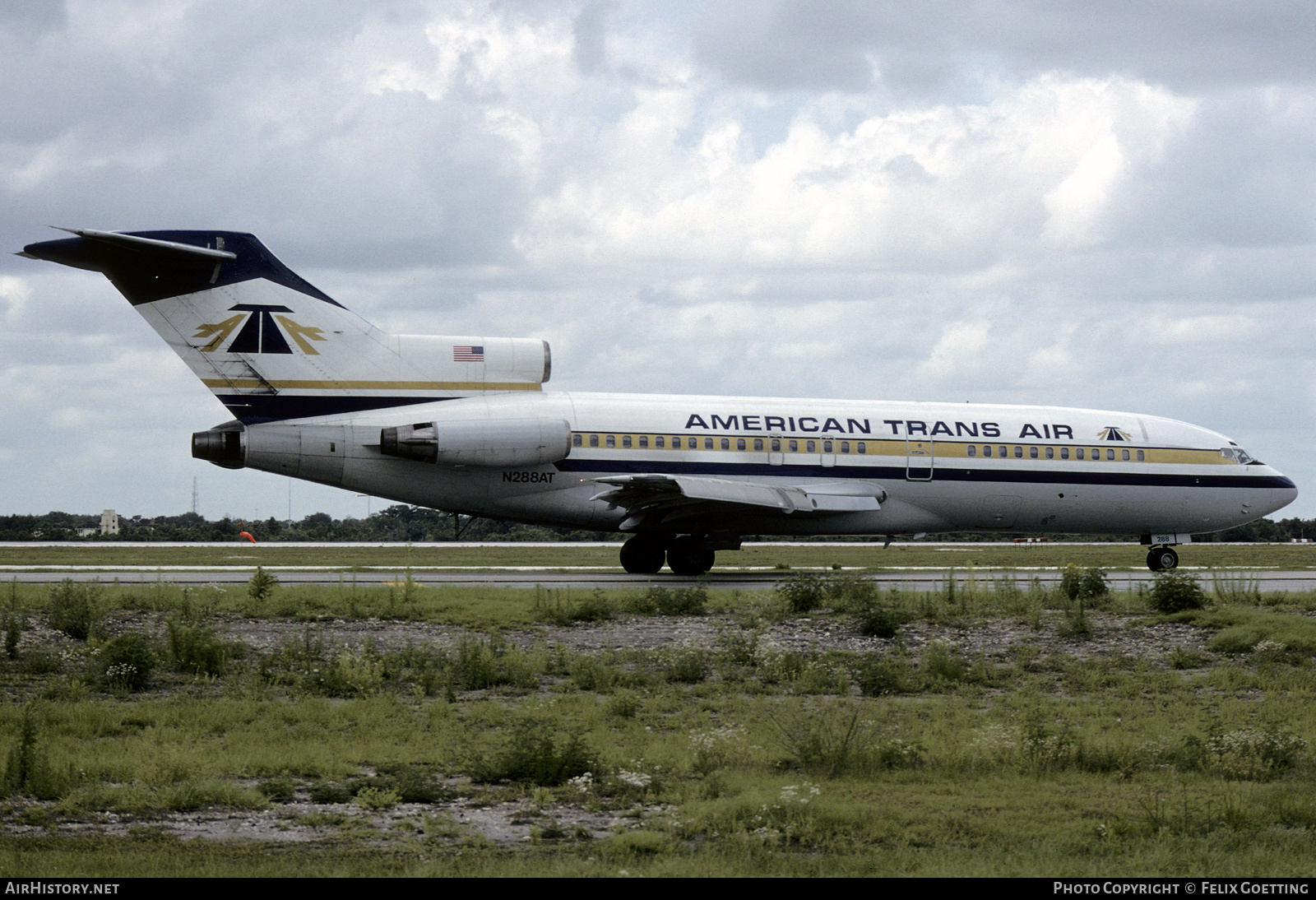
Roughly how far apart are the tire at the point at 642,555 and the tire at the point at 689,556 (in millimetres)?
348

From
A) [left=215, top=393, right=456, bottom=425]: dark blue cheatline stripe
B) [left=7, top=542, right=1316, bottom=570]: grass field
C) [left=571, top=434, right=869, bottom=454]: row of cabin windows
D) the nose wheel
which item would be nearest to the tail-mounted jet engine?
[left=571, top=434, right=869, bottom=454]: row of cabin windows

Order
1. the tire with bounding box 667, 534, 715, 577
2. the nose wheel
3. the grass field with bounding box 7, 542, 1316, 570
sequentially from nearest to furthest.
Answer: the tire with bounding box 667, 534, 715, 577
the nose wheel
the grass field with bounding box 7, 542, 1316, 570

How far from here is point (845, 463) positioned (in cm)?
2738

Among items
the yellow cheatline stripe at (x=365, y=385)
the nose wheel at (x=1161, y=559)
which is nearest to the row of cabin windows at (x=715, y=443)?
the yellow cheatline stripe at (x=365, y=385)

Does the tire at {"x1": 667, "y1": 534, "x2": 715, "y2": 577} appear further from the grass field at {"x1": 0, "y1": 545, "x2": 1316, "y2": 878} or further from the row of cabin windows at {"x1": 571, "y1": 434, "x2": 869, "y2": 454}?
the grass field at {"x1": 0, "y1": 545, "x2": 1316, "y2": 878}

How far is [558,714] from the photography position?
39.1ft

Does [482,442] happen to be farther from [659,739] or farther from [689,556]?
[659,739]

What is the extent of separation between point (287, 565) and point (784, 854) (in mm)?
27676

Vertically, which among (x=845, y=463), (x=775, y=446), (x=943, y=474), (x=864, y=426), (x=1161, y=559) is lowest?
(x=1161, y=559)

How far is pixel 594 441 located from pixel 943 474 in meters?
8.22

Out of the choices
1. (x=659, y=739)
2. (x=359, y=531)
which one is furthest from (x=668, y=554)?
(x=359, y=531)

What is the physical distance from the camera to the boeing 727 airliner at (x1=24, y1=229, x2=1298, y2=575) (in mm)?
24031

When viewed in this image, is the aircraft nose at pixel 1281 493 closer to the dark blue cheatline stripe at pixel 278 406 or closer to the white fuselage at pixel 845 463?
the white fuselage at pixel 845 463

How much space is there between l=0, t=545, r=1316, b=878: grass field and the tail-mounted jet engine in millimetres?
5397
